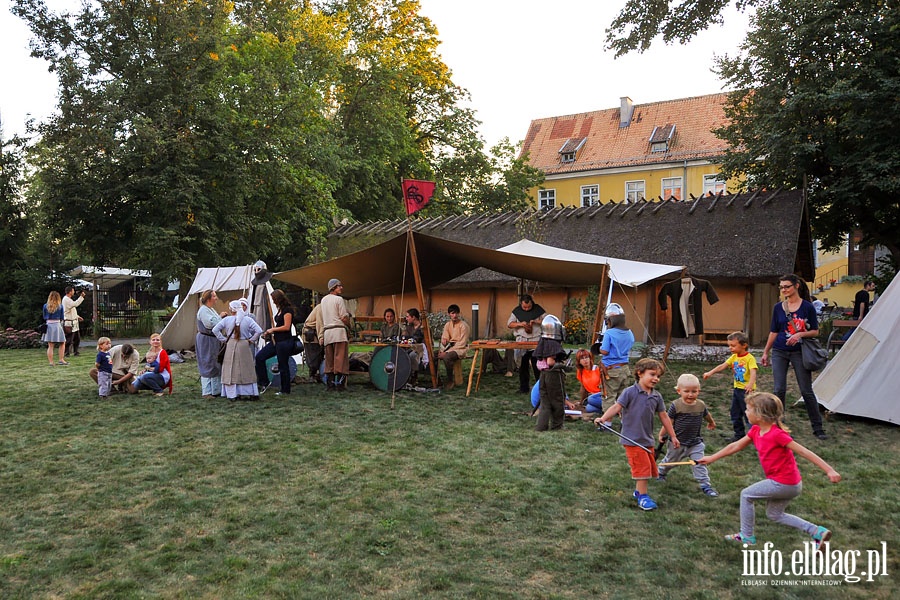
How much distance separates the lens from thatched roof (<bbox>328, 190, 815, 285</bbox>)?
15469 mm

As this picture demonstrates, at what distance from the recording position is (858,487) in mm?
5027

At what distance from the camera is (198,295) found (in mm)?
13961

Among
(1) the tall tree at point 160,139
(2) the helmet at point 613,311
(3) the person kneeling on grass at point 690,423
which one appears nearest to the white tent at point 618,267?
(2) the helmet at point 613,311

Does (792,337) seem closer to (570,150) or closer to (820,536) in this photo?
(820,536)

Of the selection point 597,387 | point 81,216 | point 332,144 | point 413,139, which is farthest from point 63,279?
point 597,387

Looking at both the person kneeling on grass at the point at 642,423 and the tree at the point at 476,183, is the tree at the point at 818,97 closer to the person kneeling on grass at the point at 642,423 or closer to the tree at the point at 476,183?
the person kneeling on grass at the point at 642,423

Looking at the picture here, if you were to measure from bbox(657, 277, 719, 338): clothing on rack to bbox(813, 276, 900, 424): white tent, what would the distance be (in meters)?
2.63

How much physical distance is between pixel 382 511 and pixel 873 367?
566cm

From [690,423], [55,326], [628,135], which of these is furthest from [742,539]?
[628,135]

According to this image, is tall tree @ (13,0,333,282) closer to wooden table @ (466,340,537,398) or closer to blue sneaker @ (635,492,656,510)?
wooden table @ (466,340,537,398)

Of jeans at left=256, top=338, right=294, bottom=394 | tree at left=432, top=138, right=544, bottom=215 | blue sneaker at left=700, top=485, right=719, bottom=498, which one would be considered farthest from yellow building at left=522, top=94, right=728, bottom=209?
blue sneaker at left=700, top=485, right=719, bottom=498

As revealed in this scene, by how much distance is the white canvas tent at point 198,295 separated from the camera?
45.0ft

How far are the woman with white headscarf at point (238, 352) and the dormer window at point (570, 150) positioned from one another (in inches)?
1232

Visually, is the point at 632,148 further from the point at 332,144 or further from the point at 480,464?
the point at 480,464
